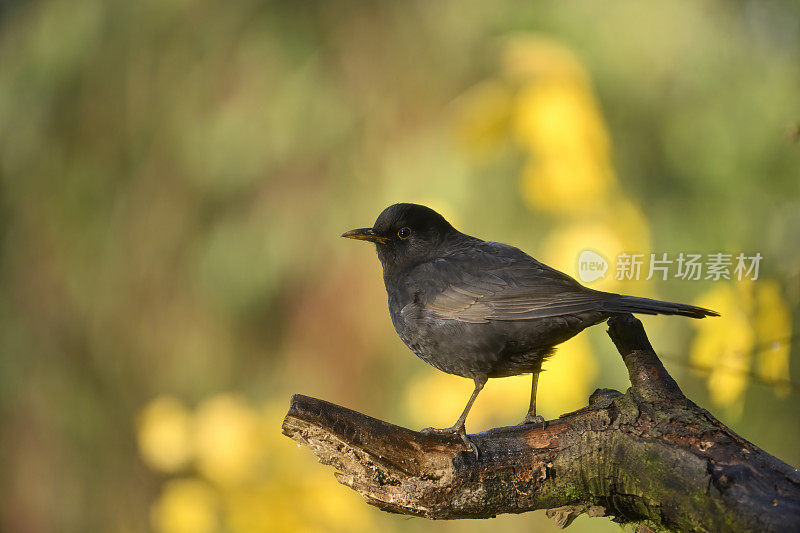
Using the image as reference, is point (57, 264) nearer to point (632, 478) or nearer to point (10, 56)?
point (10, 56)

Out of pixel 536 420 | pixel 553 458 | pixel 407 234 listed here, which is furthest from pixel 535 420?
pixel 407 234

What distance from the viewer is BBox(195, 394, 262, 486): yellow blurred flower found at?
390 centimetres

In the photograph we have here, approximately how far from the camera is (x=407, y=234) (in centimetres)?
299

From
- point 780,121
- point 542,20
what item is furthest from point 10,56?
point 780,121

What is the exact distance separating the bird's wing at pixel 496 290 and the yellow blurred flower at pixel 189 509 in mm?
1937

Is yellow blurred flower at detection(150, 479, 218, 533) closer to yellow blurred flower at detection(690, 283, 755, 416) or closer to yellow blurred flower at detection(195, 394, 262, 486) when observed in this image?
yellow blurred flower at detection(195, 394, 262, 486)

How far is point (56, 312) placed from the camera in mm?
4926

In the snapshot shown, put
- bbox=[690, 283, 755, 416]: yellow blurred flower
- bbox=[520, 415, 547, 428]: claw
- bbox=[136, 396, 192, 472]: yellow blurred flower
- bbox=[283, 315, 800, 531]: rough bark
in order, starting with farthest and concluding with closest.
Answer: bbox=[136, 396, 192, 472]: yellow blurred flower, bbox=[690, 283, 755, 416]: yellow blurred flower, bbox=[520, 415, 547, 428]: claw, bbox=[283, 315, 800, 531]: rough bark

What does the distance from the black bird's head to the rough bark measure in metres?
0.80

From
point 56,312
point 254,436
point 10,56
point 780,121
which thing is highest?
point 10,56

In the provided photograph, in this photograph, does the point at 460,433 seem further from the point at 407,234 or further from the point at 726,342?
the point at 726,342

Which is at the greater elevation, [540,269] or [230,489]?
[540,269]

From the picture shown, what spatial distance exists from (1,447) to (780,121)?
5073 mm

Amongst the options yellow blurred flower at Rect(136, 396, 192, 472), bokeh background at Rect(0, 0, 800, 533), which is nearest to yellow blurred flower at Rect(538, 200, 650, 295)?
bokeh background at Rect(0, 0, 800, 533)
